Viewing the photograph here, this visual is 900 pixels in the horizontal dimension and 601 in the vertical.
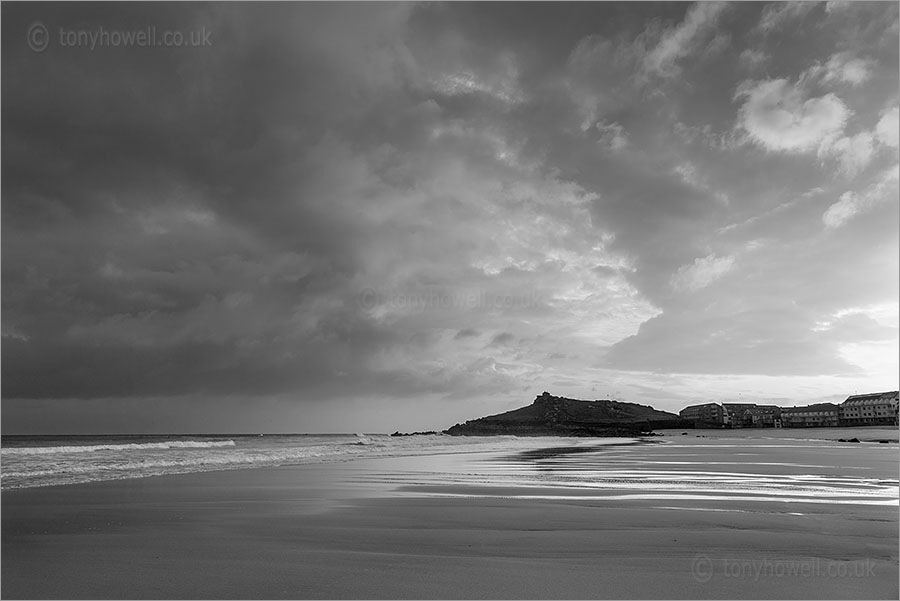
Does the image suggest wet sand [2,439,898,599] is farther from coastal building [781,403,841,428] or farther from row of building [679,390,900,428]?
coastal building [781,403,841,428]

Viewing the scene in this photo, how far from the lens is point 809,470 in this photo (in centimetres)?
1972

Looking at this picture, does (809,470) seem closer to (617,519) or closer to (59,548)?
(617,519)

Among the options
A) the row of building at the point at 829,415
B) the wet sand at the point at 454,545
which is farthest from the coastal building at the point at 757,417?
the wet sand at the point at 454,545

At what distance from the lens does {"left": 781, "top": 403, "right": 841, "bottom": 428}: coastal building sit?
160375 mm

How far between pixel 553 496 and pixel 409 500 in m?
3.27

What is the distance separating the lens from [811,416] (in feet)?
544

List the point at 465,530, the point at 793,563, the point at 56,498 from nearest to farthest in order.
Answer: the point at 793,563 < the point at 465,530 < the point at 56,498

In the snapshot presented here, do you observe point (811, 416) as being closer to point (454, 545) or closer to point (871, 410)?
point (871, 410)

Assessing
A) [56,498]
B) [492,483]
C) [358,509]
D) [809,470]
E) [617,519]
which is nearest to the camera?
[617,519]

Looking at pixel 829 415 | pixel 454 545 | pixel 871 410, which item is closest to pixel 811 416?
pixel 829 415

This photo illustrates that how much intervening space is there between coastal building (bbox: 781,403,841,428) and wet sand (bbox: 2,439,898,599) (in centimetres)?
17699

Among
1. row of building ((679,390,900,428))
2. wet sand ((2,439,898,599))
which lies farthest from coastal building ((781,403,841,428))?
wet sand ((2,439,898,599))

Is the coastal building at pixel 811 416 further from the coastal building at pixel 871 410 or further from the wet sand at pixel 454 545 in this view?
the wet sand at pixel 454 545

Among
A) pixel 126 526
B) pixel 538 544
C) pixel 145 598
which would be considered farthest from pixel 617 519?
pixel 126 526
